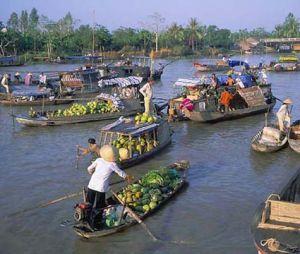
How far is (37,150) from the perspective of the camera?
16.7m

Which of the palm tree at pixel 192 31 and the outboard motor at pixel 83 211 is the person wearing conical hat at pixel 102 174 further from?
the palm tree at pixel 192 31

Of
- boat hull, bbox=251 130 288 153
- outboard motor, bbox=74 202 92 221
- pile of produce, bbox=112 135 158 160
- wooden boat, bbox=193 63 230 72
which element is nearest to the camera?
outboard motor, bbox=74 202 92 221

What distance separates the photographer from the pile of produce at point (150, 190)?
1016cm

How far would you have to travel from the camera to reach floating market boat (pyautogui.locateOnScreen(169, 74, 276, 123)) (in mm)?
20156

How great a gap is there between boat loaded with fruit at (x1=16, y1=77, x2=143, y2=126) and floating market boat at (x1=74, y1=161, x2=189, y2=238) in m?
8.16

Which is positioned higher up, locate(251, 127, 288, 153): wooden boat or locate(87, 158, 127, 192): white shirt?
locate(87, 158, 127, 192): white shirt

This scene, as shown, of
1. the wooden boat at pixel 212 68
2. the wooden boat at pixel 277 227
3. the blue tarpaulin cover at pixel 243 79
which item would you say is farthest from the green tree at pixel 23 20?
the wooden boat at pixel 277 227

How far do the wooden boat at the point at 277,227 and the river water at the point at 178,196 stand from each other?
180cm

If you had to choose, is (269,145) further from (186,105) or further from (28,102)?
(28,102)

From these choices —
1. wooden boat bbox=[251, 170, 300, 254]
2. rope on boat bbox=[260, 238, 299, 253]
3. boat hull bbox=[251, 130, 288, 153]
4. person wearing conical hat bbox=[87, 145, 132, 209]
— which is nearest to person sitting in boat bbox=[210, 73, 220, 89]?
boat hull bbox=[251, 130, 288, 153]

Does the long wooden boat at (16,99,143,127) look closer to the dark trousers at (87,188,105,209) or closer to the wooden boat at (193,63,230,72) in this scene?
the dark trousers at (87,188,105,209)

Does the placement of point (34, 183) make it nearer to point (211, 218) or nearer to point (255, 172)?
point (211, 218)

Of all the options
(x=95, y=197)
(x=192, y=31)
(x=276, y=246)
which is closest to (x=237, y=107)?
(x=95, y=197)

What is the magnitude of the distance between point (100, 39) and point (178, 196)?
71.9 metres
